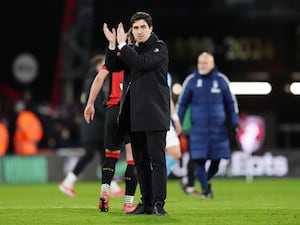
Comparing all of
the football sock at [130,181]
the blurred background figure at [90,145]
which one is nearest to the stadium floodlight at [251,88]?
the blurred background figure at [90,145]

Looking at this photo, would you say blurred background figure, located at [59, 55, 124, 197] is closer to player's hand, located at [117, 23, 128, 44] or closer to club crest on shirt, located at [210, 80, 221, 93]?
club crest on shirt, located at [210, 80, 221, 93]

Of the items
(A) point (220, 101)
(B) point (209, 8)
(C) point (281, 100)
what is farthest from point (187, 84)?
(C) point (281, 100)

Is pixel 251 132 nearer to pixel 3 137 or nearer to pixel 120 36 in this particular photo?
pixel 3 137

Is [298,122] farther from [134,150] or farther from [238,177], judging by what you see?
[134,150]

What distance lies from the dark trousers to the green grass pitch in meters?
0.29

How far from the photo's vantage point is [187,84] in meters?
18.3

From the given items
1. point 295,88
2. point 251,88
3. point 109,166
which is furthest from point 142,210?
point 295,88

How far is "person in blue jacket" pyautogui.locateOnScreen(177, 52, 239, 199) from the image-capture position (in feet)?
59.3

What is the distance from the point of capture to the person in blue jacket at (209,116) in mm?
18078

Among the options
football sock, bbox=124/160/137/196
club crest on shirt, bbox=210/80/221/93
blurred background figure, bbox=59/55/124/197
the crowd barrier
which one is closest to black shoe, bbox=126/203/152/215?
football sock, bbox=124/160/137/196

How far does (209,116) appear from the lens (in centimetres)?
1811

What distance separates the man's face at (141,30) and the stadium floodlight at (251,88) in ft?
57.6

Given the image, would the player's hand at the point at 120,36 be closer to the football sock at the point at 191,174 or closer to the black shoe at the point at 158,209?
the black shoe at the point at 158,209

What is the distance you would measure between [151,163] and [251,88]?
59.2 ft
